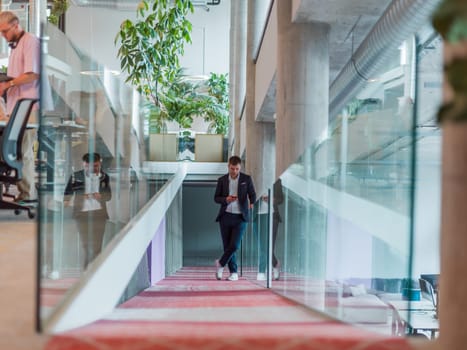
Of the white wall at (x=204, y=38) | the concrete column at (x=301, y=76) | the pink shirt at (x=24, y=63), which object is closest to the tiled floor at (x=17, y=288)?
the pink shirt at (x=24, y=63)

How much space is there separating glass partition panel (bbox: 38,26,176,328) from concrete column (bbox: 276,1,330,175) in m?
2.44

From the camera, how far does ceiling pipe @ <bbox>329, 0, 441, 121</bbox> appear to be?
5.32 meters

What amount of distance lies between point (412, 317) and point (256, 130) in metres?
6.39

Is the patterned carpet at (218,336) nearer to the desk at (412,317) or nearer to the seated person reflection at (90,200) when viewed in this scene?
the desk at (412,317)

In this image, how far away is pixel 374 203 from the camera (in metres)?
3.04

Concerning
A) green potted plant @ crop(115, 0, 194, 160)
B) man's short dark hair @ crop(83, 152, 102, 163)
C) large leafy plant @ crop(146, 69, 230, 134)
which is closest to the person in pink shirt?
man's short dark hair @ crop(83, 152, 102, 163)

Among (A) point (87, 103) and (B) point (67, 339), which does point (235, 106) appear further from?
(B) point (67, 339)

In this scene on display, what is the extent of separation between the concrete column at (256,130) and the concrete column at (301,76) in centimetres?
597

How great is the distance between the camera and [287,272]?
5.46 m

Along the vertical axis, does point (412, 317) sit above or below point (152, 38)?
below

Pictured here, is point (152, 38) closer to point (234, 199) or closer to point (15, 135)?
point (234, 199)

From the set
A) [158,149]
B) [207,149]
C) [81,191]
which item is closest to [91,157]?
[81,191]

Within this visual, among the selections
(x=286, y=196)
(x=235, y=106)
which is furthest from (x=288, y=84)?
(x=235, y=106)

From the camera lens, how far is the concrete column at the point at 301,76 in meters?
6.89
